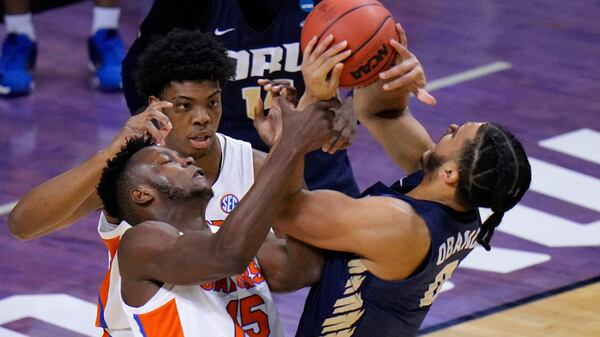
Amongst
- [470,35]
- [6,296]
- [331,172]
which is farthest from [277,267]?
[470,35]

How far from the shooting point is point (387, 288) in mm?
5055

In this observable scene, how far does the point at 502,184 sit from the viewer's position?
16.1ft

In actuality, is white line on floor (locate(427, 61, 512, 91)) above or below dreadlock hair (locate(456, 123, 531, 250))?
below

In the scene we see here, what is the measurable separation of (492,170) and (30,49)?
580 centimetres

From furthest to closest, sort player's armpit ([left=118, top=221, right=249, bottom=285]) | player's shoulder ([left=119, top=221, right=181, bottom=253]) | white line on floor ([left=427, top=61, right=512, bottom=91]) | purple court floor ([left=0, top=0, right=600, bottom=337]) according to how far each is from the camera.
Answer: white line on floor ([left=427, top=61, right=512, bottom=91])
purple court floor ([left=0, top=0, right=600, bottom=337])
player's shoulder ([left=119, top=221, right=181, bottom=253])
player's armpit ([left=118, top=221, right=249, bottom=285])

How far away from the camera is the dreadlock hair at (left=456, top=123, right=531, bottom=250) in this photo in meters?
4.91

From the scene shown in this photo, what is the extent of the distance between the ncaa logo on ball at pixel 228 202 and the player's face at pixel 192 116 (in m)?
0.19

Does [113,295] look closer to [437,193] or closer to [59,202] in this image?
[59,202]

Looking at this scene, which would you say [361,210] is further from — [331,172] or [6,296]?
[6,296]

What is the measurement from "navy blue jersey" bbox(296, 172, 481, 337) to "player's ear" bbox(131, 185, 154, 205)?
2.14 ft

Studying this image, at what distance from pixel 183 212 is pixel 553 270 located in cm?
345

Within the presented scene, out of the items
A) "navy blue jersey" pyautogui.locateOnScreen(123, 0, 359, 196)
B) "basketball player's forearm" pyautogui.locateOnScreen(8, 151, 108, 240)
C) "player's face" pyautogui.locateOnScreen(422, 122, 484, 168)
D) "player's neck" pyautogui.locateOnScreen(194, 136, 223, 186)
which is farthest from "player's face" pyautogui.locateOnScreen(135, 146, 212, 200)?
"navy blue jersey" pyautogui.locateOnScreen(123, 0, 359, 196)

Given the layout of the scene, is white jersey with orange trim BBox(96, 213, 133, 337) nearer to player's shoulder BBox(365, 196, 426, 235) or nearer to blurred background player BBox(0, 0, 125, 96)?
player's shoulder BBox(365, 196, 426, 235)

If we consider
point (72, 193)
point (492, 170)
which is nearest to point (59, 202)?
point (72, 193)
